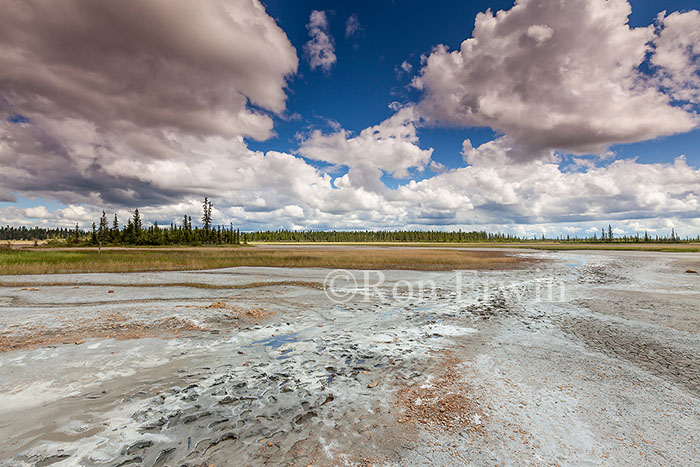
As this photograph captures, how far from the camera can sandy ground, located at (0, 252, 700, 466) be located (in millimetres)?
4742

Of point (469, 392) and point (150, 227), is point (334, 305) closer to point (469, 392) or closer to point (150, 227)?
point (469, 392)

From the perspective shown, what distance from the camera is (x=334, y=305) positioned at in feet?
52.3

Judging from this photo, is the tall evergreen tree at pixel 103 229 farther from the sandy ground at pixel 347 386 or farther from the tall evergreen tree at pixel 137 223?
the sandy ground at pixel 347 386

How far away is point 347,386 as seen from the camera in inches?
275

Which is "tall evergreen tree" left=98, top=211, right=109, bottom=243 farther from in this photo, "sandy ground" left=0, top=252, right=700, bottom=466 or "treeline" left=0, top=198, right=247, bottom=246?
"sandy ground" left=0, top=252, right=700, bottom=466

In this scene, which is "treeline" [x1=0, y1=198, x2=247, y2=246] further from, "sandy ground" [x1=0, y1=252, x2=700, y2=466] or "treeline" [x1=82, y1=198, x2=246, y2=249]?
"sandy ground" [x1=0, y1=252, x2=700, y2=466]

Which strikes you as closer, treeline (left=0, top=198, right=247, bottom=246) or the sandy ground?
the sandy ground

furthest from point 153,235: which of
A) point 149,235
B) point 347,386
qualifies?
point 347,386

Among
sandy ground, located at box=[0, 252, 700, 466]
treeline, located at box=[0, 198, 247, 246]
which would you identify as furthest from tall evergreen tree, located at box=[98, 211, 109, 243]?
sandy ground, located at box=[0, 252, 700, 466]

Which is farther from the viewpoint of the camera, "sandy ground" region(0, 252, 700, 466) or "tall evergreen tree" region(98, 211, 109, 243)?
"tall evergreen tree" region(98, 211, 109, 243)

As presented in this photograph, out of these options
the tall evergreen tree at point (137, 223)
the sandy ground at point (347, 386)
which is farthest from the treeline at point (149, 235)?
the sandy ground at point (347, 386)

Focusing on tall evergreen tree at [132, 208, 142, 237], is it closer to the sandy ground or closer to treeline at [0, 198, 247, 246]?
treeline at [0, 198, 247, 246]

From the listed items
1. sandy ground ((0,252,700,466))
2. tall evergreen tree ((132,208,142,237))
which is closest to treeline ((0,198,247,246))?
tall evergreen tree ((132,208,142,237))

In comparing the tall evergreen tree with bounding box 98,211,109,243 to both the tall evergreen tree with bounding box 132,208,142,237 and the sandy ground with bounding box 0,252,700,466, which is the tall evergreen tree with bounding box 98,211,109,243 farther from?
the sandy ground with bounding box 0,252,700,466
